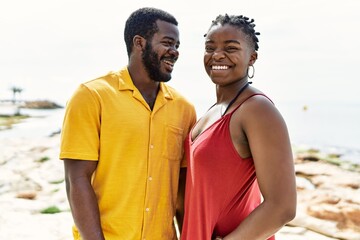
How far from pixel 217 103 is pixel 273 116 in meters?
0.68

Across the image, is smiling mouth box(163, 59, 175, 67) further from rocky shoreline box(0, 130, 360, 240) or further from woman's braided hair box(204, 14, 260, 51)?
rocky shoreline box(0, 130, 360, 240)

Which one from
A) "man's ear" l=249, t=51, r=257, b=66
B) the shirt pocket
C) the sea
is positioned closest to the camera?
"man's ear" l=249, t=51, r=257, b=66

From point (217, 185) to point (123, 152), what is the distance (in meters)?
0.64

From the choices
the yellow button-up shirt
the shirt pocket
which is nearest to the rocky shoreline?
the yellow button-up shirt

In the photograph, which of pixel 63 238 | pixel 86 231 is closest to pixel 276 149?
pixel 86 231

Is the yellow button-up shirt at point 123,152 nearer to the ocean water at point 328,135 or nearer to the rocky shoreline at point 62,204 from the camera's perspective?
the rocky shoreline at point 62,204

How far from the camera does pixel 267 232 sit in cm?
233

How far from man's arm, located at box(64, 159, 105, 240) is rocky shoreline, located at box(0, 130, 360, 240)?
3.50 meters

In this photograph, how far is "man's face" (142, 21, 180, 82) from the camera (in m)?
2.96

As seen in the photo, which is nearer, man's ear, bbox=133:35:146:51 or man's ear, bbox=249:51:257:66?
man's ear, bbox=249:51:257:66

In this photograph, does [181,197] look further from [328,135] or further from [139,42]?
[328,135]

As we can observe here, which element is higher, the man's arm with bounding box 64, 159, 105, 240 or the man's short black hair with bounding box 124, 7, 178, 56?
the man's short black hair with bounding box 124, 7, 178, 56

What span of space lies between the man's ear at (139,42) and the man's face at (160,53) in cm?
3

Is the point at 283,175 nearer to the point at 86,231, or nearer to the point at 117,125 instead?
the point at 117,125
